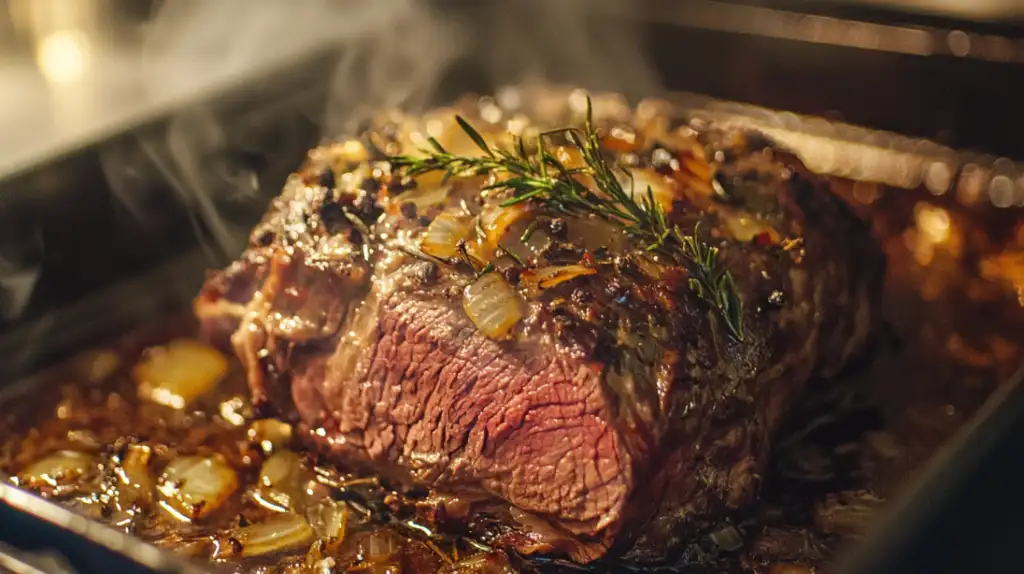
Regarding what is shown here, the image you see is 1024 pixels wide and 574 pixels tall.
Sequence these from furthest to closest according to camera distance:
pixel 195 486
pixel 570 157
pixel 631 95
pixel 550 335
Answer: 1. pixel 631 95
2. pixel 570 157
3. pixel 195 486
4. pixel 550 335

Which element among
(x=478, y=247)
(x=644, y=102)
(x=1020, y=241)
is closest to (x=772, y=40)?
(x=644, y=102)

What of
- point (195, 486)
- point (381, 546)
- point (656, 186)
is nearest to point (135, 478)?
point (195, 486)

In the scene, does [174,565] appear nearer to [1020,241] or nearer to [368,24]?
[1020,241]

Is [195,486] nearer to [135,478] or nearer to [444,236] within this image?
[135,478]

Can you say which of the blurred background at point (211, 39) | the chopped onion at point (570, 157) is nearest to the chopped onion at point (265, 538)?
the chopped onion at point (570, 157)

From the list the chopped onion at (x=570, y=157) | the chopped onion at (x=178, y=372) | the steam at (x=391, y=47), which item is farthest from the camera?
the steam at (x=391, y=47)

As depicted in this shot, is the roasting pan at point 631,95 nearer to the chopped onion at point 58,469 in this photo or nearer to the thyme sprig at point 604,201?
the chopped onion at point 58,469

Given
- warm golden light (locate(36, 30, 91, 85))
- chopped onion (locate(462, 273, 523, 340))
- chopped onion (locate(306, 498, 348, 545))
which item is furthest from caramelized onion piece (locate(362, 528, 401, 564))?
warm golden light (locate(36, 30, 91, 85))
